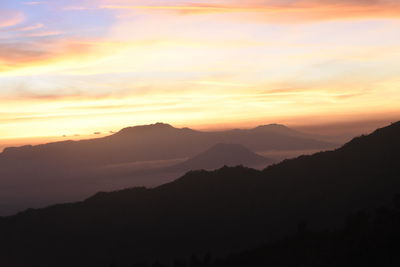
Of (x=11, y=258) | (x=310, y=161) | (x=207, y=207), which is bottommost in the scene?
(x=11, y=258)

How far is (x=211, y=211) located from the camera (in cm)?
11131

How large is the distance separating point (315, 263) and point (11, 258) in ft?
301

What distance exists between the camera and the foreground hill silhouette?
294 ft

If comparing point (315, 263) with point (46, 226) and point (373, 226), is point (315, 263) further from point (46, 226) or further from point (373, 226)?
point (46, 226)

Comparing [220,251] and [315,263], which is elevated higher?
[315,263]

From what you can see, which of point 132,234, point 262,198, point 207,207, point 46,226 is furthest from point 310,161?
point 46,226

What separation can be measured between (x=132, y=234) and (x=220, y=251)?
2856 cm

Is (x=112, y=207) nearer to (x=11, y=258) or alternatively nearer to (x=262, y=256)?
(x=11, y=258)

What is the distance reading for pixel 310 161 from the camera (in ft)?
390

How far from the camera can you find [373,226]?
35.3m

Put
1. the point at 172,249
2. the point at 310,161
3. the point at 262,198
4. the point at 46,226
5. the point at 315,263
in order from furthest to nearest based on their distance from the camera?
1. the point at 46,226
2. the point at 310,161
3. the point at 262,198
4. the point at 172,249
5. the point at 315,263

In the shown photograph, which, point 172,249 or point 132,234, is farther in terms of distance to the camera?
point 132,234

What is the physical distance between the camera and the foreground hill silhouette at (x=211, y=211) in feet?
294

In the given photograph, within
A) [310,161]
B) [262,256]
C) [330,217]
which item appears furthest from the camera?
[310,161]
